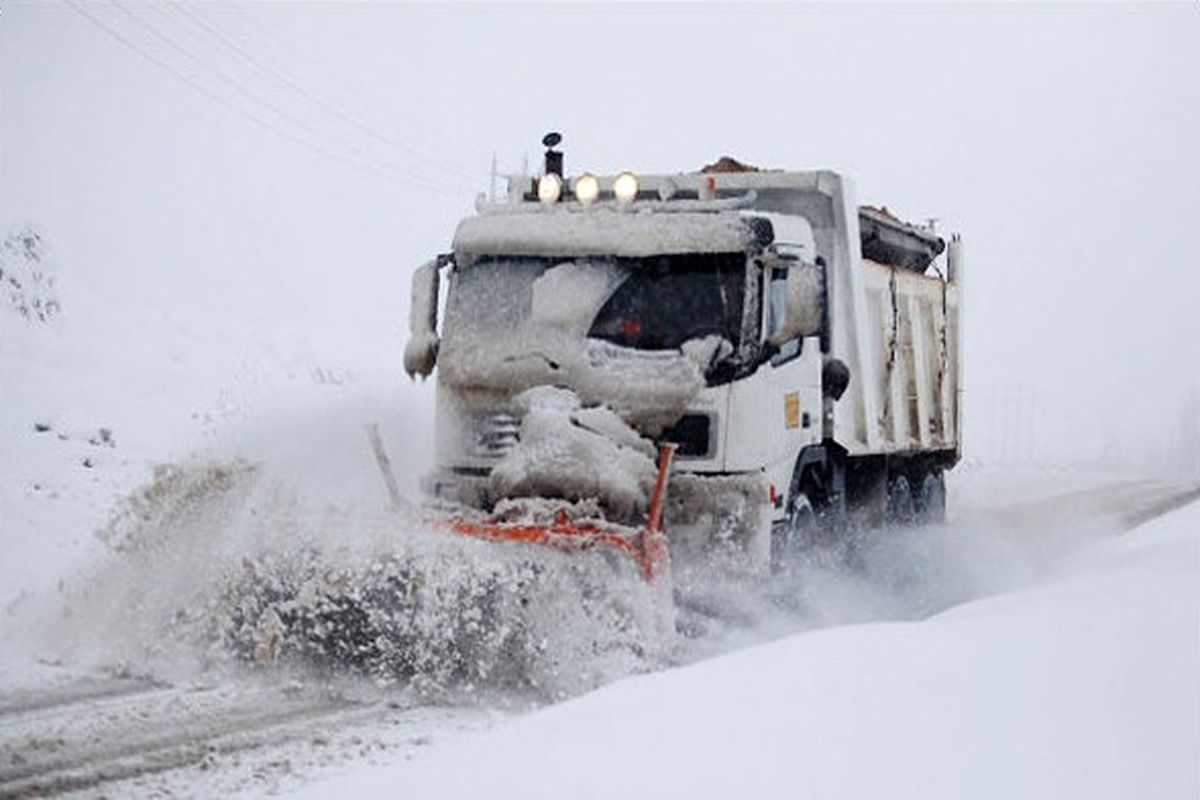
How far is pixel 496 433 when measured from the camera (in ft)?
26.7

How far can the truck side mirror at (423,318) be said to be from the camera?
8773 millimetres

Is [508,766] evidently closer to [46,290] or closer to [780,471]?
[780,471]

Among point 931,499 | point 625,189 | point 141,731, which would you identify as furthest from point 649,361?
point 931,499

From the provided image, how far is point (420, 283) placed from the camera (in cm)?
888

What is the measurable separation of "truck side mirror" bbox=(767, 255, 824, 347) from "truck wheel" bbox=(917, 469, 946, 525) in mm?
5238

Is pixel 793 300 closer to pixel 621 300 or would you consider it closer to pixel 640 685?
pixel 621 300

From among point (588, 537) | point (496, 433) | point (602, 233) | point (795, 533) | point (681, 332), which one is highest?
point (602, 233)

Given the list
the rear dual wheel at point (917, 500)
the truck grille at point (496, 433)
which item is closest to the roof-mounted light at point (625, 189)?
the truck grille at point (496, 433)

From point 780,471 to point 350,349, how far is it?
2494 centimetres

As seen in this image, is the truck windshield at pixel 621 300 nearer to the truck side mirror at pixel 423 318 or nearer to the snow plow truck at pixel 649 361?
the snow plow truck at pixel 649 361

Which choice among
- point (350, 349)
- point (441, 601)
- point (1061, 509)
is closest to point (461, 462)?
point (441, 601)

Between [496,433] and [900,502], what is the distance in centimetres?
525

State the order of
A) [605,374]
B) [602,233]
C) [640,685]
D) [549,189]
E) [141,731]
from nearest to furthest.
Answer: [640,685], [141,731], [605,374], [602,233], [549,189]

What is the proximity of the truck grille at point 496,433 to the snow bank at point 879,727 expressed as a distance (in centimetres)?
275
